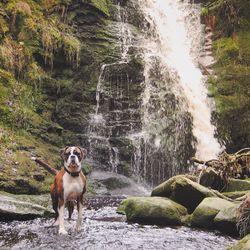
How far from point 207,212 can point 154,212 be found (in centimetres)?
89

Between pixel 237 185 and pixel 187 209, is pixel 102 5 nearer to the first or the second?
pixel 237 185

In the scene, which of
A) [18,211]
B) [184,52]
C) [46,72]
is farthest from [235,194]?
[184,52]

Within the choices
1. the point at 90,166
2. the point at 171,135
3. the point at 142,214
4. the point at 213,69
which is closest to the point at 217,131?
the point at 171,135

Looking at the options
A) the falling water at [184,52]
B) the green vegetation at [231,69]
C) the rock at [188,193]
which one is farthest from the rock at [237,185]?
the green vegetation at [231,69]

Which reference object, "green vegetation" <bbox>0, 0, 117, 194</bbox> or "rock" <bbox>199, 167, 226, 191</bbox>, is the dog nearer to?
"rock" <bbox>199, 167, 226, 191</bbox>

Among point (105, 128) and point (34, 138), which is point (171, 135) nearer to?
point (105, 128)

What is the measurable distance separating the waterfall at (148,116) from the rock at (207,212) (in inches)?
275

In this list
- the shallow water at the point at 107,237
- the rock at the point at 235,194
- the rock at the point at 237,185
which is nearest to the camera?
the shallow water at the point at 107,237

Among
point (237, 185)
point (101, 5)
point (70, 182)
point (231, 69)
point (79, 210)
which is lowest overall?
point (79, 210)

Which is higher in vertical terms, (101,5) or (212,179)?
(101,5)

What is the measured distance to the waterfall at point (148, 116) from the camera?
48.4 ft

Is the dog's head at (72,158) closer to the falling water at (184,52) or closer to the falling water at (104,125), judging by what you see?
the falling water at (104,125)

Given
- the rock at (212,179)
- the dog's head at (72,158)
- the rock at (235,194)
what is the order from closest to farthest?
the dog's head at (72,158), the rock at (235,194), the rock at (212,179)

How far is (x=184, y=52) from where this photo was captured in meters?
19.5
